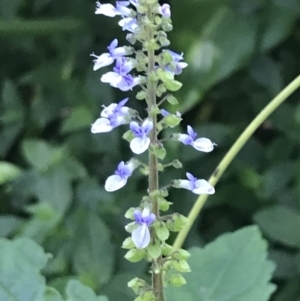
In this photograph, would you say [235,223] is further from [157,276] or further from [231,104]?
[157,276]

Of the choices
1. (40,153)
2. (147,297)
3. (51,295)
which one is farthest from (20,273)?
(40,153)

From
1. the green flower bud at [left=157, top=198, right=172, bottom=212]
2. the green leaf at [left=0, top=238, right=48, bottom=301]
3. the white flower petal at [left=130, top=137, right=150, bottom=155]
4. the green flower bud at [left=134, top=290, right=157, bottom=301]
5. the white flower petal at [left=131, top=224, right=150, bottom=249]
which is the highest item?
the white flower petal at [left=130, top=137, right=150, bottom=155]

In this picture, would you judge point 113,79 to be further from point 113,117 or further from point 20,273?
point 20,273

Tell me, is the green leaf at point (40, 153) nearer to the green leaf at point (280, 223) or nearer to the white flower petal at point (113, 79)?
the green leaf at point (280, 223)

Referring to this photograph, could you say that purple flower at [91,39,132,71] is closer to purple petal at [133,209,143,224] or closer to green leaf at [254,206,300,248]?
purple petal at [133,209,143,224]

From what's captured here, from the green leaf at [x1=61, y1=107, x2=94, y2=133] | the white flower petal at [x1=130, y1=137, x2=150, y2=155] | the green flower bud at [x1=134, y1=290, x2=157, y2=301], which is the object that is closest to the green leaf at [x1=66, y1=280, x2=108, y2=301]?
the green flower bud at [x1=134, y1=290, x2=157, y2=301]

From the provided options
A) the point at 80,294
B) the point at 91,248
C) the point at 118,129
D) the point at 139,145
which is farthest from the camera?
the point at 118,129
